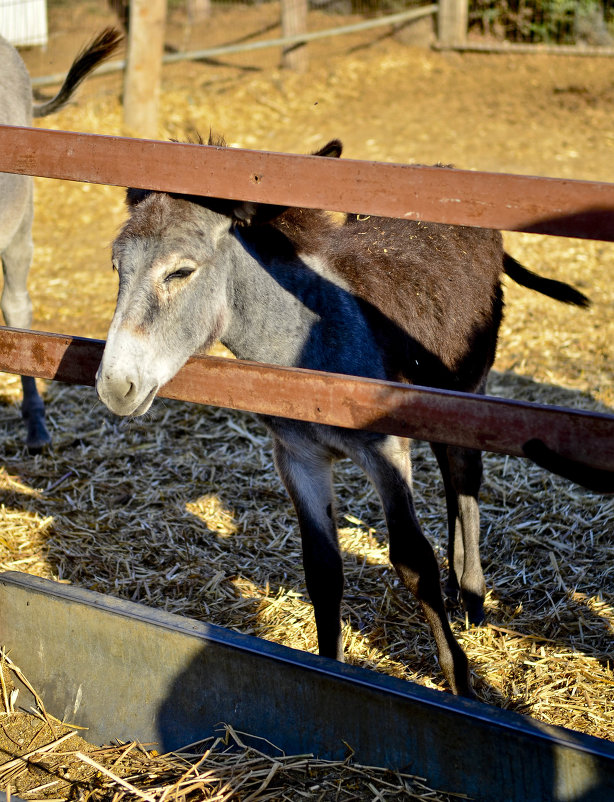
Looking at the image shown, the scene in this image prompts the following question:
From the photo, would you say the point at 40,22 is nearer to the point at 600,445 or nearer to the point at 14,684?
the point at 14,684

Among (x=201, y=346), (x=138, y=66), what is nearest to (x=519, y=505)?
(x=201, y=346)

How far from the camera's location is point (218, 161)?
2.05 meters

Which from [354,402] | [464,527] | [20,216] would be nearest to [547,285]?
[464,527]

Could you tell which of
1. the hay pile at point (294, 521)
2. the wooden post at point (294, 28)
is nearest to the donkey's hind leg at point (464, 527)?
the hay pile at point (294, 521)

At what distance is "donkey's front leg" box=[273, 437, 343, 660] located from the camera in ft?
9.16

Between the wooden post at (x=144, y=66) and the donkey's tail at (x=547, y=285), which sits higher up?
the wooden post at (x=144, y=66)

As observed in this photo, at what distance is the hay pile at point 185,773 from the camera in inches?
85.0

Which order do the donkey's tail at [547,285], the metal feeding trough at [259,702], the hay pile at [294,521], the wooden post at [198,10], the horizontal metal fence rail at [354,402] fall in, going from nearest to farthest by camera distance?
the horizontal metal fence rail at [354,402]
the metal feeding trough at [259,702]
the hay pile at [294,521]
the donkey's tail at [547,285]
the wooden post at [198,10]

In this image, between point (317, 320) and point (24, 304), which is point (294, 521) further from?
point (24, 304)

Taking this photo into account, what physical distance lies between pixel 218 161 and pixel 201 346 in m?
0.58

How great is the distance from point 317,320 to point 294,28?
1028cm

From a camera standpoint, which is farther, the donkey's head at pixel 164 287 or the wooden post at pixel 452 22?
the wooden post at pixel 452 22

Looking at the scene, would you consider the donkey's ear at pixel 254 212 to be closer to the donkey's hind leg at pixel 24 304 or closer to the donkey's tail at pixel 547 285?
the donkey's tail at pixel 547 285

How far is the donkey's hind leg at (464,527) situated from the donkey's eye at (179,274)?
1.44 meters
